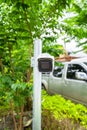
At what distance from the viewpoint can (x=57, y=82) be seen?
9.09 m

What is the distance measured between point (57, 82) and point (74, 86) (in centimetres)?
134

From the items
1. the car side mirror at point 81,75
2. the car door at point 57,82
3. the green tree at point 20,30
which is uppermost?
the green tree at point 20,30

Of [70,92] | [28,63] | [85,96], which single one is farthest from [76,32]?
[70,92]

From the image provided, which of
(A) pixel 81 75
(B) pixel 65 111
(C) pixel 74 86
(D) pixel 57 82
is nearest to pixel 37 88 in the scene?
(B) pixel 65 111

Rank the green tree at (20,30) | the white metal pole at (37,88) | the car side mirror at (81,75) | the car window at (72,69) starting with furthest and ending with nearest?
1. the car window at (72,69)
2. the car side mirror at (81,75)
3. the green tree at (20,30)
4. the white metal pole at (37,88)

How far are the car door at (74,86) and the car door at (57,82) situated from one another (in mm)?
377

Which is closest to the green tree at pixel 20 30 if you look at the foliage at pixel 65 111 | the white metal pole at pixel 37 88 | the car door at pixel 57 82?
the white metal pole at pixel 37 88

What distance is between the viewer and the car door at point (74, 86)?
735 centimetres

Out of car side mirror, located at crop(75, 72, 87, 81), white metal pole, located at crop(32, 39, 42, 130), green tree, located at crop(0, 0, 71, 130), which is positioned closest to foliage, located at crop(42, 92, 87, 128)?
green tree, located at crop(0, 0, 71, 130)

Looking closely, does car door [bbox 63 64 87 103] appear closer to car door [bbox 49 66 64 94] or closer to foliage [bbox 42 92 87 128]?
car door [bbox 49 66 64 94]

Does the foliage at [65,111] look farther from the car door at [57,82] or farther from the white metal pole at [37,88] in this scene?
the car door at [57,82]

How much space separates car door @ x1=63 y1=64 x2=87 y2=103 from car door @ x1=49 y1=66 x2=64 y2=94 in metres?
0.38

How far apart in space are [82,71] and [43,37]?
399cm

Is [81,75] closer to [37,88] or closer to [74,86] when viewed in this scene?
[74,86]
